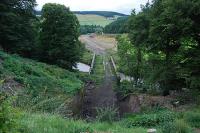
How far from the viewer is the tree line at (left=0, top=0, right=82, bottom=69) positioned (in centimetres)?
4825

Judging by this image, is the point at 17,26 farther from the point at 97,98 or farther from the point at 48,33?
the point at 97,98

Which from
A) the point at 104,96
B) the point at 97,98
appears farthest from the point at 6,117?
the point at 104,96

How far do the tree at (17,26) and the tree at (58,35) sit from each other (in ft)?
8.61

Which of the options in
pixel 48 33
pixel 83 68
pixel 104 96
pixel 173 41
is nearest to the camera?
pixel 173 41

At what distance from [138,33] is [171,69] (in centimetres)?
449

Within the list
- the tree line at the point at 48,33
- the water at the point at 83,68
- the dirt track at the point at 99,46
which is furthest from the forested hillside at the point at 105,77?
the dirt track at the point at 99,46

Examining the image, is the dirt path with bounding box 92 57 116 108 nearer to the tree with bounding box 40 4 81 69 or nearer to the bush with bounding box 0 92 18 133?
the tree with bounding box 40 4 81 69

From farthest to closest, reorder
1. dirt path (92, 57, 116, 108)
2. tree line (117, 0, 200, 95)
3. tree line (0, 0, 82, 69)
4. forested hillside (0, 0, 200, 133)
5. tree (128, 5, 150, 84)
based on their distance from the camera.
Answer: tree line (0, 0, 82, 69) < dirt path (92, 57, 116, 108) < tree (128, 5, 150, 84) < tree line (117, 0, 200, 95) < forested hillside (0, 0, 200, 133)

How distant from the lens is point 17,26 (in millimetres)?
46594

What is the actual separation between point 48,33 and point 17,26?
6698 mm

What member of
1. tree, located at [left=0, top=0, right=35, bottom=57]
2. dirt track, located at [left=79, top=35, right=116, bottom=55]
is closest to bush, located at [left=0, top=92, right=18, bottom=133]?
tree, located at [left=0, top=0, right=35, bottom=57]

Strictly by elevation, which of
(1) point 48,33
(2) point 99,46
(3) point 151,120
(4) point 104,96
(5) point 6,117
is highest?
(5) point 6,117

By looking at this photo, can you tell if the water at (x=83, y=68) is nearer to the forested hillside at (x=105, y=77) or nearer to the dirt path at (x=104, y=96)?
the forested hillside at (x=105, y=77)

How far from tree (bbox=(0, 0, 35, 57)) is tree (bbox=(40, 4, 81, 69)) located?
8.61 feet
